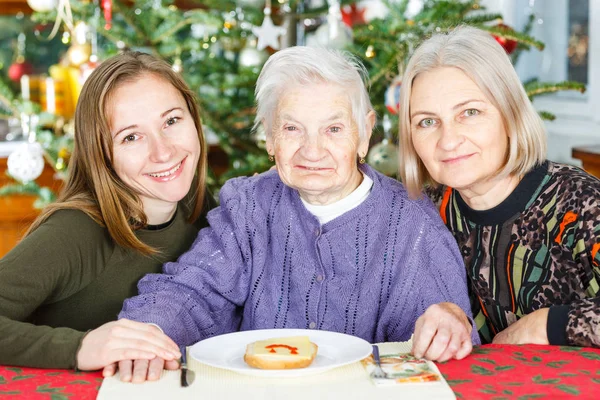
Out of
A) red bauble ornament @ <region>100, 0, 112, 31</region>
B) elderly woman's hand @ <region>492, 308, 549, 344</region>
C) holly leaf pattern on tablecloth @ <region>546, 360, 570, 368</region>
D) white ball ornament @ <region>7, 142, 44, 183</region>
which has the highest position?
red bauble ornament @ <region>100, 0, 112, 31</region>

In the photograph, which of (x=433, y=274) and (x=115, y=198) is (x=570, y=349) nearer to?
(x=433, y=274)

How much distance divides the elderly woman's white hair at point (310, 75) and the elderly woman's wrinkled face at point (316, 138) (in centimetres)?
2

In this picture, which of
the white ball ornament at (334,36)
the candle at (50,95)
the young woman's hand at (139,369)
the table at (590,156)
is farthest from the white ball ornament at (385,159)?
the candle at (50,95)

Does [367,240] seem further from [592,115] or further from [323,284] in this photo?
[592,115]

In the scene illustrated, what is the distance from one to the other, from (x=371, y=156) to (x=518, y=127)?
1120 mm

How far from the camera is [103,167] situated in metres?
1.83

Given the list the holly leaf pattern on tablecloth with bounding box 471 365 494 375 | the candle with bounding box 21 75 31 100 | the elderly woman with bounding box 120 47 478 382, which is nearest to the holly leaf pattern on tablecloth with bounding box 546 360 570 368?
the holly leaf pattern on tablecloth with bounding box 471 365 494 375

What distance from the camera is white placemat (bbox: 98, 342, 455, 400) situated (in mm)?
1212

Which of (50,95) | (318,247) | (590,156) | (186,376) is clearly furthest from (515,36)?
(50,95)

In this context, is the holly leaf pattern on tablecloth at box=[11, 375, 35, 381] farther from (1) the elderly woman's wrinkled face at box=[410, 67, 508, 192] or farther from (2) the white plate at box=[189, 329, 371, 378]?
(1) the elderly woman's wrinkled face at box=[410, 67, 508, 192]

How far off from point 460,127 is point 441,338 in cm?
53

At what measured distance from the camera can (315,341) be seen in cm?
144

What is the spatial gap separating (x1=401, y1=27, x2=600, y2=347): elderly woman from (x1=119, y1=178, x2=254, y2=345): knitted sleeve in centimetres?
48

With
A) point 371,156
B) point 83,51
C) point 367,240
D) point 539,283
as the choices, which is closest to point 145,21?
point 83,51
